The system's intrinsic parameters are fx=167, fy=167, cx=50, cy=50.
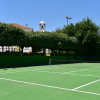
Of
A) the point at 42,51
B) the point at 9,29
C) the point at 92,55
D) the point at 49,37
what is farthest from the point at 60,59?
the point at 9,29

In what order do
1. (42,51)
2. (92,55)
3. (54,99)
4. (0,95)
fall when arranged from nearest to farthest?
(54,99) → (0,95) → (42,51) → (92,55)

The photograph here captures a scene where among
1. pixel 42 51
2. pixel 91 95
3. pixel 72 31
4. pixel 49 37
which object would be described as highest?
pixel 72 31

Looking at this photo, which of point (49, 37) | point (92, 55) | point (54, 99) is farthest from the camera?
point (92, 55)

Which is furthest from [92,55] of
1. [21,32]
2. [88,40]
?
[21,32]

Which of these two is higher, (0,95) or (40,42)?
(40,42)

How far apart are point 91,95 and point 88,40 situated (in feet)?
98.4

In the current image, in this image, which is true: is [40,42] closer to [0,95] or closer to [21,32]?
[21,32]

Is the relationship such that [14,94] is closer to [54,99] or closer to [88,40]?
[54,99]

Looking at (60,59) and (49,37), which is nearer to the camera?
(49,37)

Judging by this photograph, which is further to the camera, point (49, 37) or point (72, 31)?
point (72, 31)

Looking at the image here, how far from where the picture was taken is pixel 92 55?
3925 centimetres

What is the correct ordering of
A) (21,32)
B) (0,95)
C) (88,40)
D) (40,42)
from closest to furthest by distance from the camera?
(0,95), (21,32), (40,42), (88,40)

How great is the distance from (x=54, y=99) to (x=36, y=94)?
96cm

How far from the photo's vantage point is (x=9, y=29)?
22.0 m
